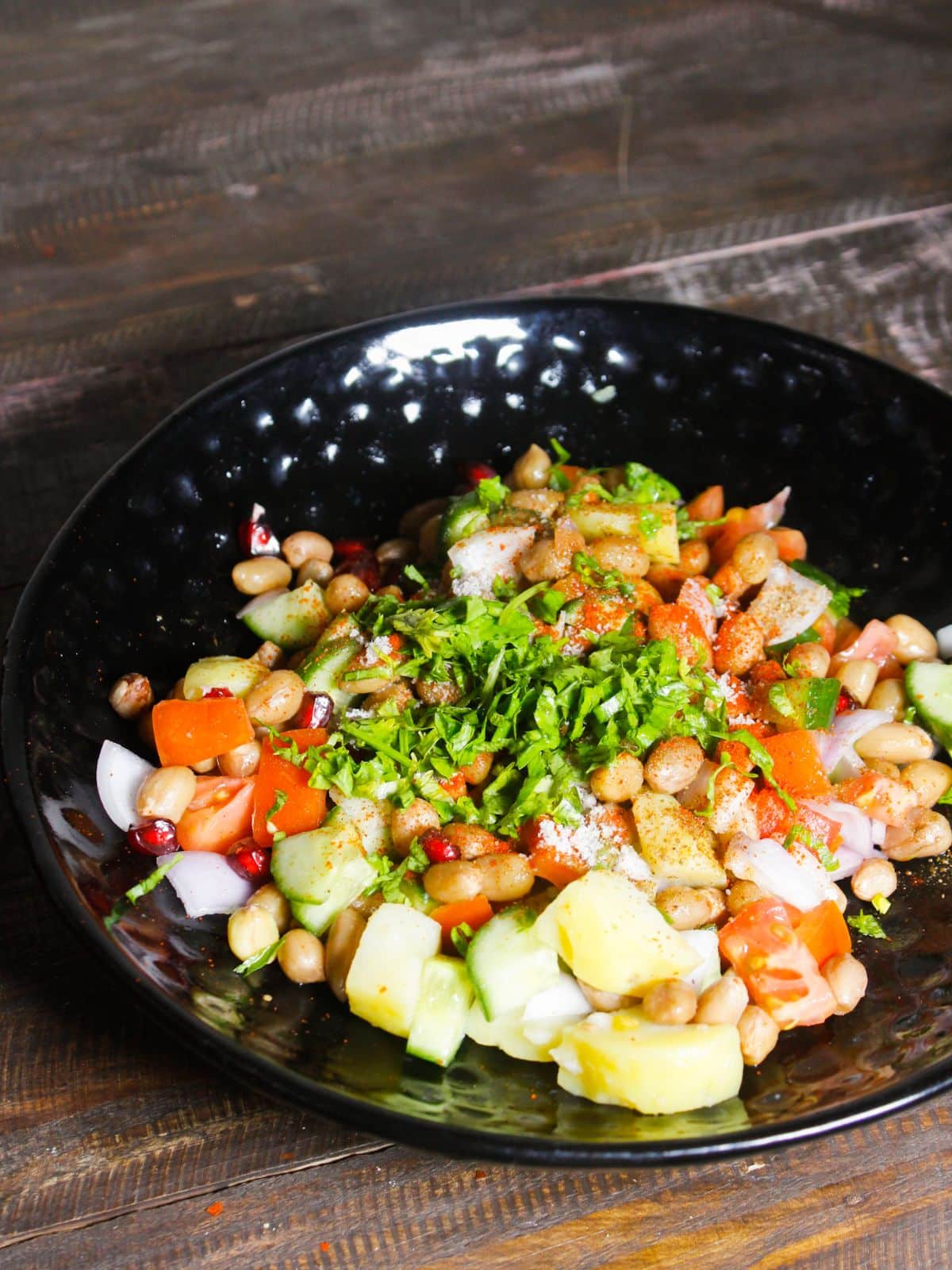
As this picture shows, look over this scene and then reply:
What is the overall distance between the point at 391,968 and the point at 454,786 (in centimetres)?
38

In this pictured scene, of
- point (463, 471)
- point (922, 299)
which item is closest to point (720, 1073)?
point (463, 471)

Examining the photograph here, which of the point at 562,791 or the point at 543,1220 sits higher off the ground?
the point at 562,791

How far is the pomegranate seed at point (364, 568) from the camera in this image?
2.70 m

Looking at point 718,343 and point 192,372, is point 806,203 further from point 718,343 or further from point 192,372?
point 192,372

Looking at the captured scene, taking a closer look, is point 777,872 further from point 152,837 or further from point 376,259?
point 376,259

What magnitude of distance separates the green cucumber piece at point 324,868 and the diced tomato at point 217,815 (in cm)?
14

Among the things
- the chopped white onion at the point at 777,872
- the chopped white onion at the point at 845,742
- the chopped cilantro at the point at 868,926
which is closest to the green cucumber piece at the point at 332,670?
the chopped white onion at the point at 777,872

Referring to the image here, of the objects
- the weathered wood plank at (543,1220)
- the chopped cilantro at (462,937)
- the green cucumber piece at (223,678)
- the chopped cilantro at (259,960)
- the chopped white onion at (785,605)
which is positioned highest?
the chopped white onion at (785,605)

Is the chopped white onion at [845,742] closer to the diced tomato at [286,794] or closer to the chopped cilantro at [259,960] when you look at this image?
the diced tomato at [286,794]

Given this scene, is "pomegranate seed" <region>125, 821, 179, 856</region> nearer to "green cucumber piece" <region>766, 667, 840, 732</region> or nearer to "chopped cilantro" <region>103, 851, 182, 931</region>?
"chopped cilantro" <region>103, 851, 182, 931</region>

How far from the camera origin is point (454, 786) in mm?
2207

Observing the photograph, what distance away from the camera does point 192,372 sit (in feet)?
12.2

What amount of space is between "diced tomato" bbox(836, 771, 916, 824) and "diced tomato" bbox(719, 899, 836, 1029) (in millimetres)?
302

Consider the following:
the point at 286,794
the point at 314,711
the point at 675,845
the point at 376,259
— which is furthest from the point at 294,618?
the point at 376,259
